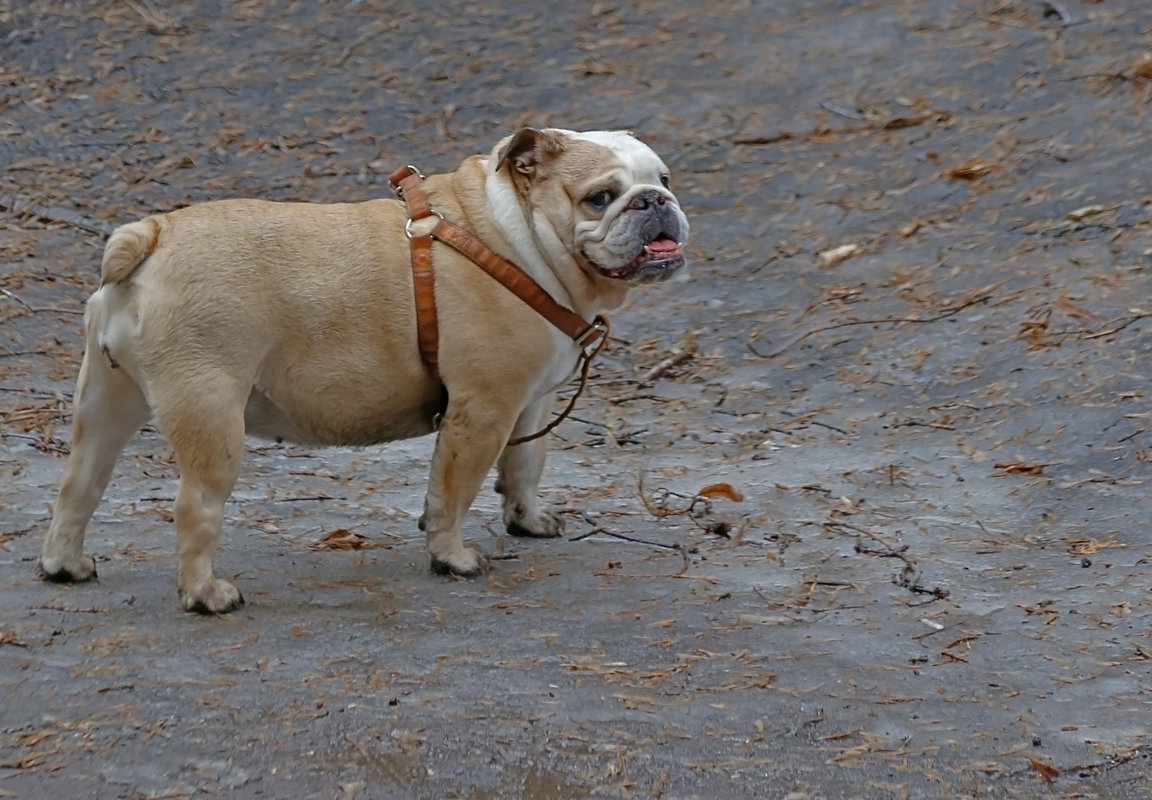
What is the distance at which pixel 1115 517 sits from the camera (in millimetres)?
6566

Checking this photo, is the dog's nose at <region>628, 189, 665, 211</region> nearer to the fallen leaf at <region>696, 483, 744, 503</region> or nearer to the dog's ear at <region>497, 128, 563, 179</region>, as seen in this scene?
the dog's ear at <region>497, 128, 563, 179</region>

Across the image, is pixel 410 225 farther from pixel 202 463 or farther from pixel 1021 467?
pixel 1021 467

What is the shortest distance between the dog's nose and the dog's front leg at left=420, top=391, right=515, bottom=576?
87 cm

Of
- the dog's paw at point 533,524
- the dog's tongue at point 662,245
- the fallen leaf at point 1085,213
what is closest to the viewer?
the dog's tongue at point 662,245

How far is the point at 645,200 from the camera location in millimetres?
5652

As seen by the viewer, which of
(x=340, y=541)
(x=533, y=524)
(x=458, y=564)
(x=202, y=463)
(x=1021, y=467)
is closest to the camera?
(x=202, y=463)

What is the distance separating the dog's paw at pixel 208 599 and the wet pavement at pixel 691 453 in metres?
0.08

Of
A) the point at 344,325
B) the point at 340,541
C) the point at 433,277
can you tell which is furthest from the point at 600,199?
the point at 340,541

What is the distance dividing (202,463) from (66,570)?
2.79ft

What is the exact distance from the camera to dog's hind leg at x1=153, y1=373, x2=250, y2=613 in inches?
204

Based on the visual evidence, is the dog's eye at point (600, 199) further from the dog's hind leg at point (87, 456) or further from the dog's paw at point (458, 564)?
the dog's hind leg at point (87, 456)

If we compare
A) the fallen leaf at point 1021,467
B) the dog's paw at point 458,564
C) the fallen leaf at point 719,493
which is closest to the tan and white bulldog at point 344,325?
the dog's paw at point 458,564

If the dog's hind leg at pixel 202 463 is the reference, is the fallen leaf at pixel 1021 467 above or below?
below

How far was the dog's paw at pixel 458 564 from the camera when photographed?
5.90 m
